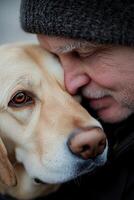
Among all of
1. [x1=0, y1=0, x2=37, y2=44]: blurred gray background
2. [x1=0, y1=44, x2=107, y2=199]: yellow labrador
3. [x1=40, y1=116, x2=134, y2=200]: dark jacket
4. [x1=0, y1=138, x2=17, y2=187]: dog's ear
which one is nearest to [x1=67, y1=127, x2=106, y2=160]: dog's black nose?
[x1=0, y1=44, x2=107, y2=199]: yellow labrador

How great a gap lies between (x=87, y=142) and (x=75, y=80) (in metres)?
0.39

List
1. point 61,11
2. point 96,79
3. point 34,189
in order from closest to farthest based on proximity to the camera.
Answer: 1. point 61,11
2. point 96,79
3. point 34,189

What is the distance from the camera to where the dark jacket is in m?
2.85

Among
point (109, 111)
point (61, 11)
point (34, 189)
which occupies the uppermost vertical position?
point (61, 11)

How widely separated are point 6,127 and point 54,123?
26 cm

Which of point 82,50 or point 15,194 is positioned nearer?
point 82,50

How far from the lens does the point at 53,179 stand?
2.79 m

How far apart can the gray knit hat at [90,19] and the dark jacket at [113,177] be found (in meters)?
0.51

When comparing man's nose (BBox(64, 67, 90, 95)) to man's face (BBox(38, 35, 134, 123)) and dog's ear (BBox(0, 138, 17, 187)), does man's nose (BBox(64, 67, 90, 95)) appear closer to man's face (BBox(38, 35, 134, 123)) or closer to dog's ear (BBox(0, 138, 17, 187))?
man's face (BBox(38, 35, 134, 123))

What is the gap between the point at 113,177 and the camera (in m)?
2.91

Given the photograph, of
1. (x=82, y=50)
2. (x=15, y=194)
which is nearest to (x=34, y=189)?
(x=15, y=194)

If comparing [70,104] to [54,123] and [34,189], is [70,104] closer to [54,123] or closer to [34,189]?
[54,123]

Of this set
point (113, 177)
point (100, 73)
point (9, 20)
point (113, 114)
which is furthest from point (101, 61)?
point (9, 20)

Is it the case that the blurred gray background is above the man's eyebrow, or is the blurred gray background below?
below
